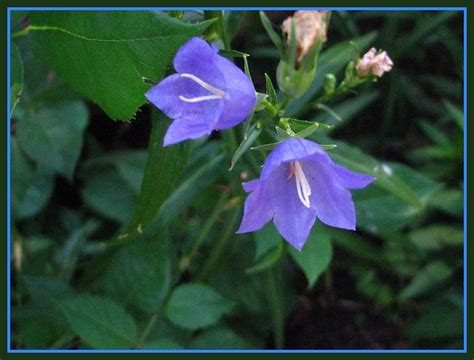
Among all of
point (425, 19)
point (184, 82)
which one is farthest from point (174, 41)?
point (425, 19)

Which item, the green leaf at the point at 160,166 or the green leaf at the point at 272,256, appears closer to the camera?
the green leaf at the point at 160,166

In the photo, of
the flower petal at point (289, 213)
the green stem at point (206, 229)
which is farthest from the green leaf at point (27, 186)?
the flower petal at point (289, 213)

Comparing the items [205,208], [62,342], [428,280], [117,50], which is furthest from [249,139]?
[428,280]

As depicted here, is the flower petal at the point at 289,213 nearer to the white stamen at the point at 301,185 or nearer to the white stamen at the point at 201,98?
the white stamen at the point at 301,185

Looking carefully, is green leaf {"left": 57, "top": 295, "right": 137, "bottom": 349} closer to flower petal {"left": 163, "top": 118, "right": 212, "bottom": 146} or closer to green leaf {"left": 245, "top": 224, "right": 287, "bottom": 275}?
green leaf {"left": 245, "top": 224, "right": 287, "bottom": 275}

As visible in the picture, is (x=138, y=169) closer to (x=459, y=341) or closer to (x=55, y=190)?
(x=55, y=190)

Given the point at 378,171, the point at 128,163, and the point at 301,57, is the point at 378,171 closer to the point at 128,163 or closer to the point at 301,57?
the point at 301,57

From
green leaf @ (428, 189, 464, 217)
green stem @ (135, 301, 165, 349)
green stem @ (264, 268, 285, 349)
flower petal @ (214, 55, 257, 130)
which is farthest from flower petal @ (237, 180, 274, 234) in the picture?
green leaf @ (428, 189, 464, 217)
